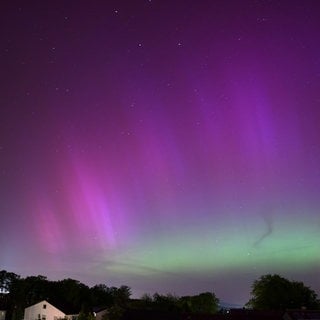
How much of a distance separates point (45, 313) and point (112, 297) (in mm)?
20194

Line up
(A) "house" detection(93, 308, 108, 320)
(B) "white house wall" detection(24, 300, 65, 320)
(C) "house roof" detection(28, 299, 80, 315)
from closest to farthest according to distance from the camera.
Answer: (A) "house" detection(93, 308, 108, 320)
(B) "white house wall" detection(24, 300, 65, 320)
(C) "house roof" detection(28, 299, 80, 315)

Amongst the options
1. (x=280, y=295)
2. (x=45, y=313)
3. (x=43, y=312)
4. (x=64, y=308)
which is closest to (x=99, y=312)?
(x=64, y=308)

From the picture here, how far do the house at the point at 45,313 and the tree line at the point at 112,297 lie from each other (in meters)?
3.01

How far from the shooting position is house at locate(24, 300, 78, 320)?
384 ft

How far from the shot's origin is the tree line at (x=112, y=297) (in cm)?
11294

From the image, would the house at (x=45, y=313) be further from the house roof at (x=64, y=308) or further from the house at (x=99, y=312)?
the house at (x=99, y=312)

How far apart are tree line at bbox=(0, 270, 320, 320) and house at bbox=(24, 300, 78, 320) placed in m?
3.01

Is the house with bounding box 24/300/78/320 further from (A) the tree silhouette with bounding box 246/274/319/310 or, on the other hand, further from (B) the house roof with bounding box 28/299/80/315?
(A) the tree silhouette with bounding box 246/274/319/310

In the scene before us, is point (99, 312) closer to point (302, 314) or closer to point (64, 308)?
point (64, 308)

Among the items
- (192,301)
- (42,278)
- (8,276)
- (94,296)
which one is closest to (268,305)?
(192,301)

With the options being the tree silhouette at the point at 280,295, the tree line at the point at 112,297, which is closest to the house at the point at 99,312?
the tree line at the point at 112,297

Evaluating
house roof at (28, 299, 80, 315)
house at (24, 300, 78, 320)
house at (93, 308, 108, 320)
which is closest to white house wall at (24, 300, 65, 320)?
house at (24, 300, 78, 320)

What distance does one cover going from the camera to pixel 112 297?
132625mm

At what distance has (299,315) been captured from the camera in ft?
271
